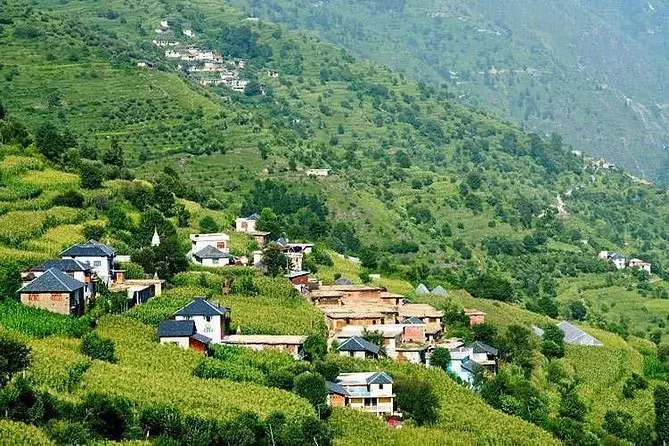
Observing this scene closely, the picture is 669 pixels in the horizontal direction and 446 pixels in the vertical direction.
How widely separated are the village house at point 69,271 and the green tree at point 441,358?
1593cm

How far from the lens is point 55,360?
138ft

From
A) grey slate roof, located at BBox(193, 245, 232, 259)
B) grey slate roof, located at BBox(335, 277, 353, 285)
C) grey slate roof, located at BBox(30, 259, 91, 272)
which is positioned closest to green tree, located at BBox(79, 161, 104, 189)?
grey slate roof, located at BBox(193, 245, 232, 259)

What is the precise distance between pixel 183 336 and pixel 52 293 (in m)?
5.49

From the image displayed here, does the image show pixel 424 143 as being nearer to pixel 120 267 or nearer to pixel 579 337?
pixel 579 337

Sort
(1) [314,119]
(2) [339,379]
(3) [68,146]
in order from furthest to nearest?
(1) [314,119]
(3) [68,146]
(2) [339,379]

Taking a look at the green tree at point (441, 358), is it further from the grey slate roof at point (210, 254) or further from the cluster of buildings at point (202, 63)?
the cluster of buildings at point (202, 63)

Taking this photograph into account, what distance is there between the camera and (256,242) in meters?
74.1

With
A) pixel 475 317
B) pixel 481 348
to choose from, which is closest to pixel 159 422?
pixel 481 348

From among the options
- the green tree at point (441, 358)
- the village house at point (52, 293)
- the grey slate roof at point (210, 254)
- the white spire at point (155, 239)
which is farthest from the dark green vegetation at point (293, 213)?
the green tree at point (441, 358)

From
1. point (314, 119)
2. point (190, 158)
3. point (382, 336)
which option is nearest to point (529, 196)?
point (314, 119)

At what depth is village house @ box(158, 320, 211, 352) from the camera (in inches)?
1900

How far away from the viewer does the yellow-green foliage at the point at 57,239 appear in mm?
56344

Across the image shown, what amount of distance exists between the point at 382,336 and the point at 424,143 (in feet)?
346

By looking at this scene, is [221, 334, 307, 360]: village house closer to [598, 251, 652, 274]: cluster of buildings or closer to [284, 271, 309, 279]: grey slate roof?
[284, 271, 309, 279]: grey slate roof
